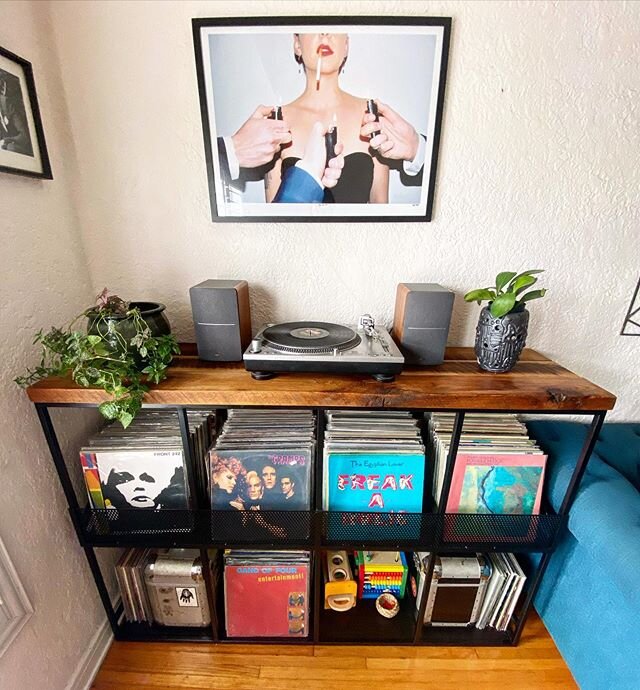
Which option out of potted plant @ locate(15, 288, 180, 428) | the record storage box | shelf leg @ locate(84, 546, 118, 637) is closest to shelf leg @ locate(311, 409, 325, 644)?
the record storage box

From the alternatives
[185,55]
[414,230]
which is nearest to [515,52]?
[414,230]

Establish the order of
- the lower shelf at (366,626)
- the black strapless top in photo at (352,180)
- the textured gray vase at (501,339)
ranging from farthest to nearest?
1. the lower shelf at (366,626)
2. the black strapless top in photo at (352,180)
3. the textured gray vase at (501,339)

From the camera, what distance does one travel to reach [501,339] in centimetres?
87

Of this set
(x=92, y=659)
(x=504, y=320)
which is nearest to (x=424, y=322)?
(x=504, y=320)

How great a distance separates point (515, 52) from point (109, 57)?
1055mm

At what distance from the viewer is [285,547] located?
966 mm

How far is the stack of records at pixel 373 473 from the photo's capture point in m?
0.92

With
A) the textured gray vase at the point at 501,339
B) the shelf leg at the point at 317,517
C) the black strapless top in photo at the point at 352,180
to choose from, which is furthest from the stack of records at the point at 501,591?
the black strapless top in photo at the point at 352,180

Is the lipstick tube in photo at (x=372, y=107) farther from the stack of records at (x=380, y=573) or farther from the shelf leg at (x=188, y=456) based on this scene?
the stack of records at (x=380, y=573)

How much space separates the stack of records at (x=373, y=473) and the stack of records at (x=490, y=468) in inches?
3.1

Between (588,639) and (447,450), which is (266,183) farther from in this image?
(588,639)

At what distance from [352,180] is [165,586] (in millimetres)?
1321

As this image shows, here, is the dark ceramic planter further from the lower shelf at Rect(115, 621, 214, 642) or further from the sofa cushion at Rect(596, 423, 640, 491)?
the sofa cushion at Rect(596, 423, 640, 491)

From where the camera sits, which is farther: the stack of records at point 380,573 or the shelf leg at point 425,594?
the stack of records at point 380,573
